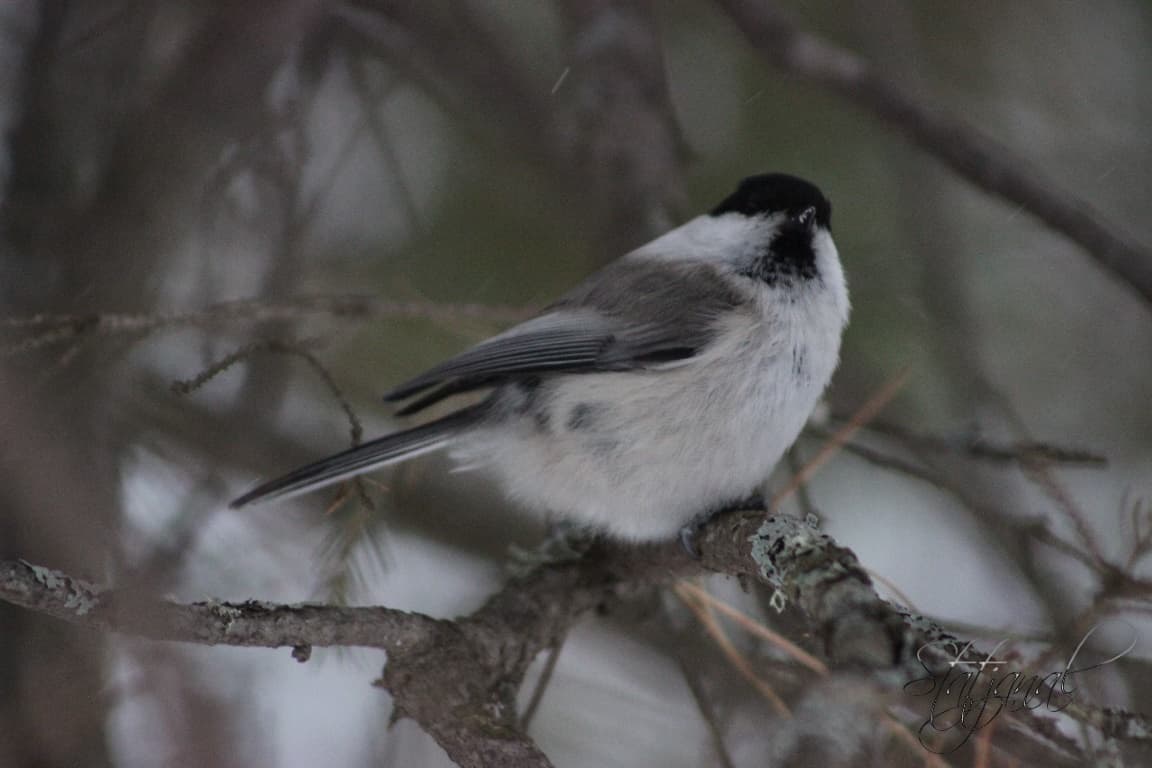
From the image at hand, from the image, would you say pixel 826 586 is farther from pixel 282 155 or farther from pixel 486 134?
pixel 486 134

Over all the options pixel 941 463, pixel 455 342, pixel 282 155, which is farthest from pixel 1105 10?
pixel 282 155

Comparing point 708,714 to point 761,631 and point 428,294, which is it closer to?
point 761,631

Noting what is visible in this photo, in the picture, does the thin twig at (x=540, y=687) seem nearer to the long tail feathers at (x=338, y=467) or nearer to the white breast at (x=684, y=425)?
the white breast at (x=684, y=425)

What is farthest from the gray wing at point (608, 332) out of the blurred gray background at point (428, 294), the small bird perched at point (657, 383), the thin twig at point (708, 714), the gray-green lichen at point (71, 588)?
the gray-green lichen at point (71, 588)

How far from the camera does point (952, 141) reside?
2.33m

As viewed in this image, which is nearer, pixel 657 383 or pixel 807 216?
pixel 657 383

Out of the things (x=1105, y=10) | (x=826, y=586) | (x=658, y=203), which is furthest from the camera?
(x=1105, y=10)

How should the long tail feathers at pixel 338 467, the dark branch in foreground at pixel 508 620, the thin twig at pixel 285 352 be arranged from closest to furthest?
the dark branch in foreground at pixel 508 620, the thin twig at pixel 285 352, the long tail feathers at pixel 338 467

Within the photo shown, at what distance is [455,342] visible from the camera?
104 inches

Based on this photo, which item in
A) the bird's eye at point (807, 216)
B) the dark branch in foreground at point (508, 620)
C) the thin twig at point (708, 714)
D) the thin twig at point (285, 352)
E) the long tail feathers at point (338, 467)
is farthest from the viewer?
the bird's eye at point (807, 216)

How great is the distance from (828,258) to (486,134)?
46.5 inches

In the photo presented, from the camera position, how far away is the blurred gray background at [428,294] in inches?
68.5

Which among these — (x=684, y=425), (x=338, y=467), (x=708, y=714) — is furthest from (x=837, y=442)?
(x=338, y=467)

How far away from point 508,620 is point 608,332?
0.61 metres
